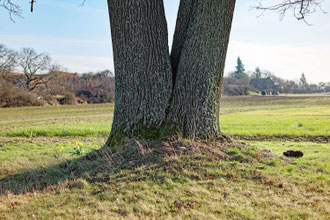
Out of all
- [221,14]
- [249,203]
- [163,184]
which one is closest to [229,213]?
[249,203]

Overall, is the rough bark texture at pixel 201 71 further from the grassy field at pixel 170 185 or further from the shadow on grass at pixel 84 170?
the shadow on grass at pixel 84 170

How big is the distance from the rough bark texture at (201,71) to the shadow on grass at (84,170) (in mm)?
873

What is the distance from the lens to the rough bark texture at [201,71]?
5160mm

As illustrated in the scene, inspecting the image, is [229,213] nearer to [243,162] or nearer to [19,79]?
[243,162]

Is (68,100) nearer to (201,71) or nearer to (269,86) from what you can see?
(201,71)

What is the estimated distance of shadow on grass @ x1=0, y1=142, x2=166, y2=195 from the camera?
14.8 feet

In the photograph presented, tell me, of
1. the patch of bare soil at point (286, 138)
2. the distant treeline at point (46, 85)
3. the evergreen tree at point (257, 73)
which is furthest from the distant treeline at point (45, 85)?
the evergreen tree at point (257, 73)

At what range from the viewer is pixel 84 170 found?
491cm

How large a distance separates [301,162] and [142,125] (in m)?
3.30

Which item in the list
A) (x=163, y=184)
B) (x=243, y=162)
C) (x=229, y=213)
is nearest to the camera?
(x=229, y=213)

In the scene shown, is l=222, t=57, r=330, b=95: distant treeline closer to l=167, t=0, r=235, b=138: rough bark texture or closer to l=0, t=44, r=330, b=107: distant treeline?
l=0, t=44, r=330, b=107: distant treeline

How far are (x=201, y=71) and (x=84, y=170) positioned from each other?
2.79m

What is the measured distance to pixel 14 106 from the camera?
3188cm

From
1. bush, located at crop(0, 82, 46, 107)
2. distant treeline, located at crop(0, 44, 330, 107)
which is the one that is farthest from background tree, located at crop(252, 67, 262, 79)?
bush, located at crop(0, 82, 46, 107)
